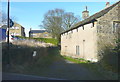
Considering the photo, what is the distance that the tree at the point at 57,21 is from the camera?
51031 mm

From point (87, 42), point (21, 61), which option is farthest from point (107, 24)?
point (21, 61)

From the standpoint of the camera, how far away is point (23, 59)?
480 inches

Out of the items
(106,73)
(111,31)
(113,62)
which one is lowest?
(106,73)

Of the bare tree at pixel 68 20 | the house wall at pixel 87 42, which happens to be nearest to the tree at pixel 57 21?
the bare tree at pixel 68 20

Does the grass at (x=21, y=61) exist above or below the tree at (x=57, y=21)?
below

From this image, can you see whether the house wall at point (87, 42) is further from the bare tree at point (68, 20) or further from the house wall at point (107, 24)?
the bare tree at point (68, 20)

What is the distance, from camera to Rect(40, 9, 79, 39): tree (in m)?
51.0

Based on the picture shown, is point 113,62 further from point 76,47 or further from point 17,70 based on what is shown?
point 76,47

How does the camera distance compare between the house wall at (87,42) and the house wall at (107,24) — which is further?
the house wall at (87,42)

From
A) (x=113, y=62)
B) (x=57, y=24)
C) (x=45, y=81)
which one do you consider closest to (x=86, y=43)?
(x=113, y=62)

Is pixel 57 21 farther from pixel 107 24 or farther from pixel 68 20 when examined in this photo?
pixel 107 24

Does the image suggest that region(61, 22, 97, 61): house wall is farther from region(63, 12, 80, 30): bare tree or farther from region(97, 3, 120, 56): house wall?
region(63, 12, 80, 30): bare tree

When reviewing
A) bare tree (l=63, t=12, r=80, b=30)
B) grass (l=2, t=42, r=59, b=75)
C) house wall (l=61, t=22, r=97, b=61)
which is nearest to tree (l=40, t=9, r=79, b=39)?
bare tree (l=63, t=12, r=80, b=30)

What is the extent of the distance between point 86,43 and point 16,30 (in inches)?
2264
